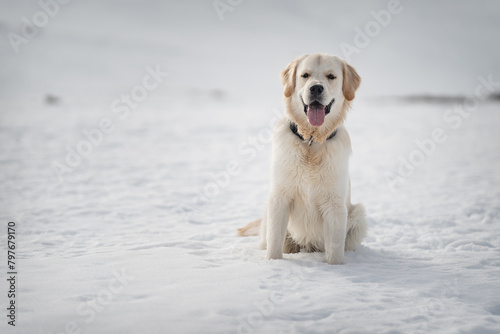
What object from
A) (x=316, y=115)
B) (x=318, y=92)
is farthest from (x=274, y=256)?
(x=318, y=92)

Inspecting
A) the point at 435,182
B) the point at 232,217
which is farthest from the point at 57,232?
the point at 435,182

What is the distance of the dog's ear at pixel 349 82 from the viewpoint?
354 cm

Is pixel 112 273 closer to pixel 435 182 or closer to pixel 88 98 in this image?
pixel 435 182

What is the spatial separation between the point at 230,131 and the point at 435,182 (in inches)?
369

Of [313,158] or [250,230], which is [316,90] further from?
[250,230]

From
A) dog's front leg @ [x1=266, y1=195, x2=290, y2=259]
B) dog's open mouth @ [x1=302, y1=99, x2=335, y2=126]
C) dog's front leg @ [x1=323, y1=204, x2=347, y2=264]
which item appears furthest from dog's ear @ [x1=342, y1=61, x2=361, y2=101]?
dog's front leg @ [x1=266, y1=195, x2=290, y2=259]

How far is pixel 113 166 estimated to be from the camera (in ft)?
31.6

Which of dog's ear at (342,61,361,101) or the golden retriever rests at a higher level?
dog's ear at (342,61,361,101)

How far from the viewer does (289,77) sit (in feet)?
11.7

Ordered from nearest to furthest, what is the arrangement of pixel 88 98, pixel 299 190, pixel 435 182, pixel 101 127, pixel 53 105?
1. pixel 299 190
2. pixel 435 182
3. pixel 101 127
4. pixel 53 105
5. pixel 88 98

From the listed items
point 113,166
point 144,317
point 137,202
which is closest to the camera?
point 144,317

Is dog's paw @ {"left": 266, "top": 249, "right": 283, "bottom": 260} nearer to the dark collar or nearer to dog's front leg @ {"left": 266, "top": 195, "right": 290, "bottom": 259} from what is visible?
dog's front leg @ {"left": 266, "top": 195, "right": 290, "bottom": 259}

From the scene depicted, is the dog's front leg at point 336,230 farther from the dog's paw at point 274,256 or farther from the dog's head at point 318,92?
the dog's head at point 318,92

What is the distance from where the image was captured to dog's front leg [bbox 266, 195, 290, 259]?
3.36m
